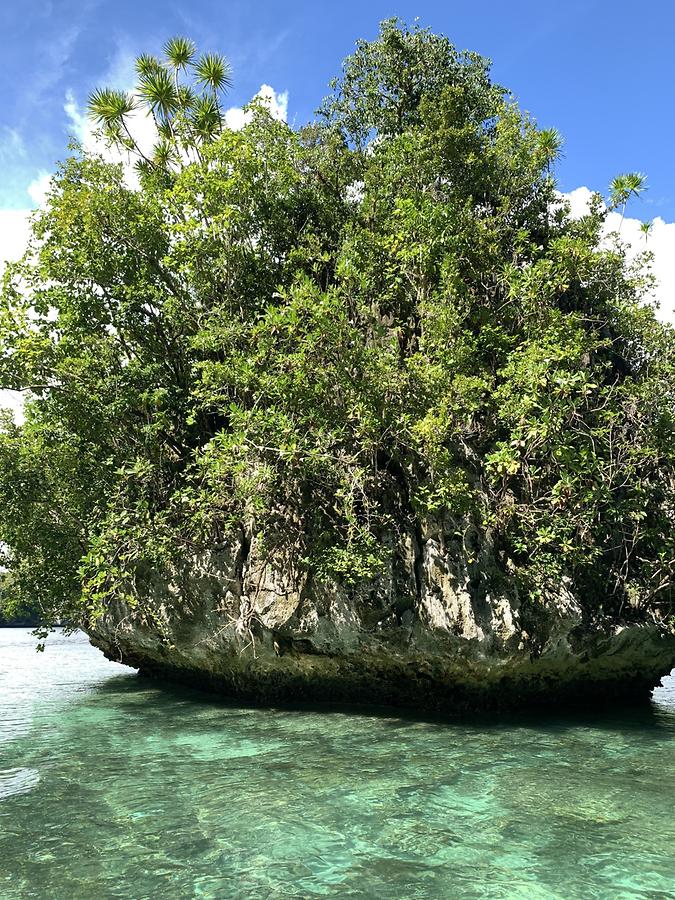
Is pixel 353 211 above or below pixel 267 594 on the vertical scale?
above

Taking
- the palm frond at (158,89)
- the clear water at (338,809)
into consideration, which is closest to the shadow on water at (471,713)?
the clear water at (338,809)

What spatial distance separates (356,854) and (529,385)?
25.6 feet

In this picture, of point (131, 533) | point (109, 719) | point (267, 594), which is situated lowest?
point (109, 719)

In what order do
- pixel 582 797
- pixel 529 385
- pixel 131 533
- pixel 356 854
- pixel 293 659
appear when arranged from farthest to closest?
pixel 293 659, pixel 131 533, pixel 529 385, pixel 582 797, pixel 356 854

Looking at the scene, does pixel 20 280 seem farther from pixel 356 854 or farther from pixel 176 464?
pixel 356 854

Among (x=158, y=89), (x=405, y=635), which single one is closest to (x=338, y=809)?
(x=405, y=635)

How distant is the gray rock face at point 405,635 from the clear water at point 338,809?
3.82ft

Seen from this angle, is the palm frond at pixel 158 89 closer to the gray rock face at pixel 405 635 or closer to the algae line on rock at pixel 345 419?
the algae line on rock at pixel 345 419

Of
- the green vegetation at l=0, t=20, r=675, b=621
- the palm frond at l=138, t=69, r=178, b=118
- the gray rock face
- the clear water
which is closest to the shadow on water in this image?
the clear water

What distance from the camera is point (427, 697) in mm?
13406

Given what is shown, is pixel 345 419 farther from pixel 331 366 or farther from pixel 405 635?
pixel 405 635

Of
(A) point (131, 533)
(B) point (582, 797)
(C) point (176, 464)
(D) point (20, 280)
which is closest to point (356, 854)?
(B) point (582, 797)

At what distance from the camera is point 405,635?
41.0 ft

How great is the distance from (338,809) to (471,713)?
6684 mm
